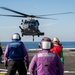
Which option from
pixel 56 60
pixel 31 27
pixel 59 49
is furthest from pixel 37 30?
pixel 56 60

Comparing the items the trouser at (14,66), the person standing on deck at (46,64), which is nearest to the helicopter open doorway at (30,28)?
the trouser at (14,66)

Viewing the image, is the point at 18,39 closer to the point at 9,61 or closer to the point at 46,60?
the point at 9,61

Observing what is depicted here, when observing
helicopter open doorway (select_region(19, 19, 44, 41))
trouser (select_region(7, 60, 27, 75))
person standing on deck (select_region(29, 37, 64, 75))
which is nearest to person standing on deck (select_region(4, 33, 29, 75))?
trouser (select_region(7, 60, 27, 75))

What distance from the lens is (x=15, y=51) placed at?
377 inches

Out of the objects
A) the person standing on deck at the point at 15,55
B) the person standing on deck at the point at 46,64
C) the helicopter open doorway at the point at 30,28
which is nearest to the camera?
the person standing on deck at the point at 46,64

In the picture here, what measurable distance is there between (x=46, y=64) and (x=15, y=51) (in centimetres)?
334

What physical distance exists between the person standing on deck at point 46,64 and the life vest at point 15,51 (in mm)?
3203

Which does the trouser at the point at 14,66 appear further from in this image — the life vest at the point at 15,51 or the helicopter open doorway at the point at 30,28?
the helicopter open doorway at the point at 30,28

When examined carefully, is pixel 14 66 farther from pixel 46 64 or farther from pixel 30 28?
pixel 30 28

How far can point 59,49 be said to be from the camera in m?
10.4

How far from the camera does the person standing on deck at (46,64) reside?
6352mm

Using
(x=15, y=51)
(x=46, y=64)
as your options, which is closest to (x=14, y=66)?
(x=15, y=51)

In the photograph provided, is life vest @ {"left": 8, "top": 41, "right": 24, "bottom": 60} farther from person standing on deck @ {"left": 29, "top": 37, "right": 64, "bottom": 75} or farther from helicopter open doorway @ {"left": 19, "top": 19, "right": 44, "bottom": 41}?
helicopter open doorway @ {"left": 19, "top": 19, "right": 44, "bottom": 41}

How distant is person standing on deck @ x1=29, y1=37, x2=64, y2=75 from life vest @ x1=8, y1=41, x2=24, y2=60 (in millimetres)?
3203
